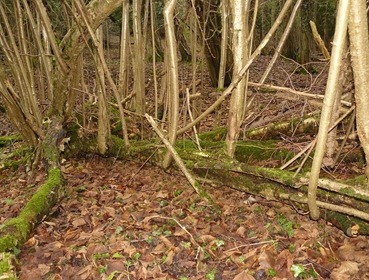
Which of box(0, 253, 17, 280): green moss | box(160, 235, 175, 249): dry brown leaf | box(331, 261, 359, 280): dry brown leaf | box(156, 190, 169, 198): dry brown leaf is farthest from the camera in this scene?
box(156, 190, 169, 198): dry brown leaf

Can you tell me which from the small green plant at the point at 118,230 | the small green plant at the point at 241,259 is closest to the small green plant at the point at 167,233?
the small green plant at the point at 118,230

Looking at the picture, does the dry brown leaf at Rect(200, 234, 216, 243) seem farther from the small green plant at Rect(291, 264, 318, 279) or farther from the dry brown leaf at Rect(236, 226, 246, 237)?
the small green plant at Rect(291, 264, 318, 279)

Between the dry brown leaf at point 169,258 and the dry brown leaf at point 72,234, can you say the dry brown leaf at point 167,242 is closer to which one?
the dry brown leaf at point 169,258

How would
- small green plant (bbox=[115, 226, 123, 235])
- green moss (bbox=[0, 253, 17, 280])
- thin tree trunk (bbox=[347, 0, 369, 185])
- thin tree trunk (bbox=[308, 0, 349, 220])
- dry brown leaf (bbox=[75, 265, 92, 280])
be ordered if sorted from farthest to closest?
small green plant (bbox=[115, 226, 123, 235])
dry brown leaf (bbox=[75, 265, 92, 280])
green moss (bbox=[0, 253, 17, 280])
thin tree trunk (bbox=[347, 0, 369, 185])
thin tree trunk (bbox=[308, 0, 349, 220])

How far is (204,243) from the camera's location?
306cm

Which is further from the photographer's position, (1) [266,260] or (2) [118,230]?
(2) [118,230]

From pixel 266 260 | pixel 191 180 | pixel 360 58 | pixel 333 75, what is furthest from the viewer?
pixel 191 180

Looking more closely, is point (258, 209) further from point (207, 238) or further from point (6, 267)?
point (6, 267)

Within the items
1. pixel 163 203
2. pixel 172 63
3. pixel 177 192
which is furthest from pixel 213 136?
pixel 172 63

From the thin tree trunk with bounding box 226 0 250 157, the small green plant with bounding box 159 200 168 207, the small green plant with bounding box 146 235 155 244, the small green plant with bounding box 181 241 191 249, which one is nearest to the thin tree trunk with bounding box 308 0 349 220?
the small green plant with bounding box 181 241 191 249

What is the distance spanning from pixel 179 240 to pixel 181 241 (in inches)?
1.0

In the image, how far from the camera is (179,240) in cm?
314

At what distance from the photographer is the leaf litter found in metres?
2.73

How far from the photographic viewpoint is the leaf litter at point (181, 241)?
273 centimetres
